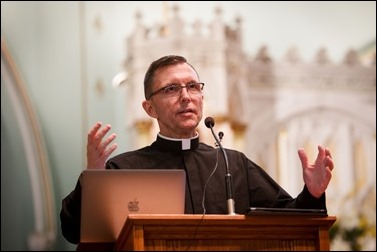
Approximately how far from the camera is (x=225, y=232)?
2.96m

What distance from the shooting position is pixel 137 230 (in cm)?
286

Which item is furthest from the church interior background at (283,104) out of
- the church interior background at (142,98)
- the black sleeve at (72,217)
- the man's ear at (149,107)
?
the black sleeve at (72,217)

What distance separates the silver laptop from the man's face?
2.11 ft

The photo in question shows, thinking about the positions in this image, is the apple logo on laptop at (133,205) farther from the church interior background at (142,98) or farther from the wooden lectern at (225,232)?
the church interior background at (142,98)

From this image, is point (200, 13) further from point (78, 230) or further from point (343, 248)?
point (78, 230)

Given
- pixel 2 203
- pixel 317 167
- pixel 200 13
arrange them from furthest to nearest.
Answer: pixel 200 13
pixel 2 203
pixel 317 167

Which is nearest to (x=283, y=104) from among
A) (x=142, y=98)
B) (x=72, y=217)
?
(x=142, y=98)

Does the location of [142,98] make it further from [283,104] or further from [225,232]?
[225,232]

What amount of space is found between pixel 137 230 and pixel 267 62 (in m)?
4.45

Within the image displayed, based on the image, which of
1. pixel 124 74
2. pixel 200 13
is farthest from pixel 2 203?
pixel 200 13

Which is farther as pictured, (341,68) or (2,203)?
(341,68)

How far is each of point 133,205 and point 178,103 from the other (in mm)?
769

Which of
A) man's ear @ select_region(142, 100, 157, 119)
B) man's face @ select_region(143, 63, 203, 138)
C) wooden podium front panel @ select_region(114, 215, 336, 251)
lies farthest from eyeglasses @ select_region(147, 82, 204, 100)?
wooden podium front panel @ select_region(114, 215, 336, 251)

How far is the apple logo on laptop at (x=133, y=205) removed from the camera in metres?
3.24
